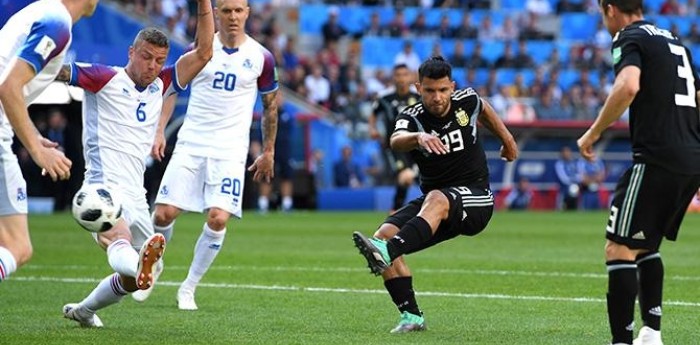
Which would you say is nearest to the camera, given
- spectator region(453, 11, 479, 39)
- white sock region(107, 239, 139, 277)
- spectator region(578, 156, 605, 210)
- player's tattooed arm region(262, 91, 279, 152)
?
white sock region(107, 239, 139, 277)

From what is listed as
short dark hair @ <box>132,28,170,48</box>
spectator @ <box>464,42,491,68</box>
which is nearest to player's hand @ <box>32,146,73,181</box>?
→ short dark hair @ <box>132,28,170,48</box>

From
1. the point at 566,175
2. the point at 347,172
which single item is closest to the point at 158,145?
the point at 347,172

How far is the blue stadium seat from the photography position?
41812 millimetres

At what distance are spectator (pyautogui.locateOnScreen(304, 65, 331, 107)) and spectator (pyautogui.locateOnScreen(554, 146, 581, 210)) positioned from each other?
258 inches

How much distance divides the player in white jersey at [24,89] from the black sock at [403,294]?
8.86 ft

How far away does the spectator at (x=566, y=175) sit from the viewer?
35.6m

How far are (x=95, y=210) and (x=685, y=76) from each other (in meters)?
3.73

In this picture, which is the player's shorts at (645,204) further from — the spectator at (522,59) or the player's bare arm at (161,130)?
the spectator at (522,59)

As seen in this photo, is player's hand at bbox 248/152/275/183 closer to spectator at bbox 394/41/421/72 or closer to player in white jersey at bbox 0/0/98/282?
player in white jersey at bbox 0/0/98/282

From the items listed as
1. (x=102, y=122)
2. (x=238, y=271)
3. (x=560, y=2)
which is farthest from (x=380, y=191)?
(x=102, y=122)

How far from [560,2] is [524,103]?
7.62m

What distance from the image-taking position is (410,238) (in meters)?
9.12

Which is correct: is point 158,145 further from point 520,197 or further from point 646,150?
point 520,197

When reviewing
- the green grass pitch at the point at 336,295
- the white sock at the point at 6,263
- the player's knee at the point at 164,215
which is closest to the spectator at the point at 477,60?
the green grass pitch at the point at 336,295
